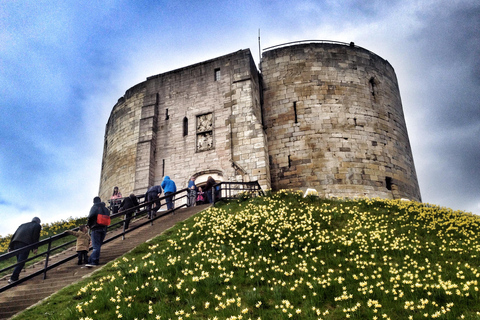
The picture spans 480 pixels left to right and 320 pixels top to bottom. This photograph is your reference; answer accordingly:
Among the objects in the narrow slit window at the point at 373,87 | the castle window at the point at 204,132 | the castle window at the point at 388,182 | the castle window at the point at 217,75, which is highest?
the castle window at the point at 217,75

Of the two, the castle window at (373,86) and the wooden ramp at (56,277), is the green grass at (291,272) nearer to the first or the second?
the wooden ramp at (56,277)

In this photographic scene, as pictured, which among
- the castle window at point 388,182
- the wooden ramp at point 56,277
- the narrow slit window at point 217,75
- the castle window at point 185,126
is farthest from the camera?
the narrow slit window at point 217,75

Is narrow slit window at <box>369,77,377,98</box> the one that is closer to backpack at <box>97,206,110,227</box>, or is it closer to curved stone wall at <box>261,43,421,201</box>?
curved stone wall at <box>261,43,421,201</box>

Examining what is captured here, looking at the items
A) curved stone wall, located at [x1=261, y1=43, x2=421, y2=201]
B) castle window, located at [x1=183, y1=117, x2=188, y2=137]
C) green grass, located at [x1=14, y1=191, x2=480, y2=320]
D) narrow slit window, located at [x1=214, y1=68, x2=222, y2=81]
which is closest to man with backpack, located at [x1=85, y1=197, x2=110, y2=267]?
green grass, located at [x1=14, y1=191, x2=480, y2=320]

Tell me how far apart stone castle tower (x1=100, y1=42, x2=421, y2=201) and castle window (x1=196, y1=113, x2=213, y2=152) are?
0.06 meters

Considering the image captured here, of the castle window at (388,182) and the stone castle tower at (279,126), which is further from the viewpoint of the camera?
the castle window at (388,182)

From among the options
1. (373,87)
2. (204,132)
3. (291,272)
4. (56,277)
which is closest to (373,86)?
(373,87)

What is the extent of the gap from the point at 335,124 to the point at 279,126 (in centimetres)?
299

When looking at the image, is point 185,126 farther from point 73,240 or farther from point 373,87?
point 73,240

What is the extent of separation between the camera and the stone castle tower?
20047mm

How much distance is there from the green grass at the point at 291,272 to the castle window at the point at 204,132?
9652 mm

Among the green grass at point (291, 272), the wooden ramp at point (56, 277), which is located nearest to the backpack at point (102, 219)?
the wooden ramp at point (56, 277)

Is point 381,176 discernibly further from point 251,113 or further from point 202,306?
point 202,306

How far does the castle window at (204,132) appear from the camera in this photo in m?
21.3
